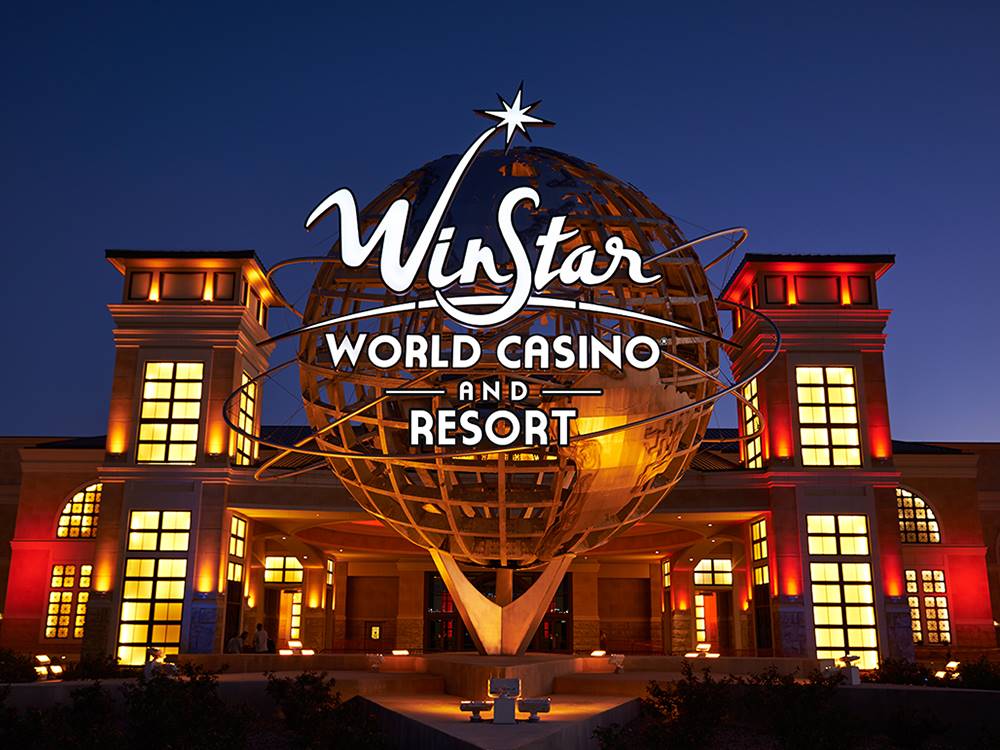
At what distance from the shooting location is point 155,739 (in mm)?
14414

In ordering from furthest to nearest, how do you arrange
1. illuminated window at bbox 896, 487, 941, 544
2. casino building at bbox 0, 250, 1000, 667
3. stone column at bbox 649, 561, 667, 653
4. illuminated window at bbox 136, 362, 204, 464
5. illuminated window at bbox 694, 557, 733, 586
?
stone column at bbox 649, 561, 667, 653, illuminated window at bbox 694, 557, 733, 586, illuminated window at bbox 896, 487, 941, 544, illuminated window at bbox 136, 362, 204, 464, casino building at bbox 0, 250, 1000, 667

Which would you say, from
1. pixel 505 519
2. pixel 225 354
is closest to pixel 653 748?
pixel 505 519

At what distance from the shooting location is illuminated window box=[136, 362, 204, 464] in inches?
1328

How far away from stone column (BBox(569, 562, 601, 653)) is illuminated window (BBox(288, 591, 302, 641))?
495 inches

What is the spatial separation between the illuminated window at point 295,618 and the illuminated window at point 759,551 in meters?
20.4

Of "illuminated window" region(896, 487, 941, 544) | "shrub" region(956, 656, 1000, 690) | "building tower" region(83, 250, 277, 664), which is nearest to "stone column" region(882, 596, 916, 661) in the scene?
"illuminated window" region(896, 487, 941, 544)

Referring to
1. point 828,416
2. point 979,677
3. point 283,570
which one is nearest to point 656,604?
point 283,570

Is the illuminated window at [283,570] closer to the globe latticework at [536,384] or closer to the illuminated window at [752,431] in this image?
the illuminated window at [752,431]

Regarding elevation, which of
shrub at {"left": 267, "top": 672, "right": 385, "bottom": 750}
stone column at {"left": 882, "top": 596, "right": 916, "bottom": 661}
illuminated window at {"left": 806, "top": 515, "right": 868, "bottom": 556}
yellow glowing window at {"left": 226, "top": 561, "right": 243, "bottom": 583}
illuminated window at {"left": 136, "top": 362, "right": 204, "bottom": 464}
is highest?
illuminated window at {"left": 136, "top": 362, "right": 204, "bottom": 464}

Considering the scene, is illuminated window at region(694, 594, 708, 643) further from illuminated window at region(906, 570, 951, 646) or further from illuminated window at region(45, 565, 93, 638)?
illuminated window at region(45, 565, 93, 638)

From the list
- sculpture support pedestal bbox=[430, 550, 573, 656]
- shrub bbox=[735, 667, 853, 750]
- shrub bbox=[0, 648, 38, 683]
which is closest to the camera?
shrub bbox=[735, 667, 853, 750]

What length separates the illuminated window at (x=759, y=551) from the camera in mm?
34562

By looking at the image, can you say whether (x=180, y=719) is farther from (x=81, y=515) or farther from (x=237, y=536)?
(x=81, y=515)

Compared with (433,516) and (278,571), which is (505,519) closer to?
(433,516)
